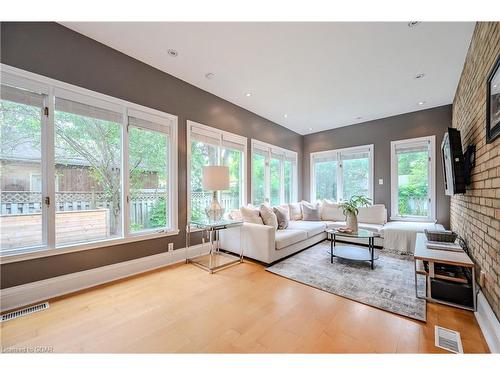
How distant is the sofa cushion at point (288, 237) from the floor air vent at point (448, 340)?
1.89 meters

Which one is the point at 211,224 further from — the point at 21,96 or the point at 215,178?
the point at 21,96

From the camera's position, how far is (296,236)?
140 inches

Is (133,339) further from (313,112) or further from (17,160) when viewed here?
(313,112)

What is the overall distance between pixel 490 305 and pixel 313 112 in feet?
13.2

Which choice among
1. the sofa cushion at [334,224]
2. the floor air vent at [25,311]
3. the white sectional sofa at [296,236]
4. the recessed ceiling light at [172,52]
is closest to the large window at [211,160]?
the white sectional sofa at [296,236]

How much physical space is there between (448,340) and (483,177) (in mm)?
1400

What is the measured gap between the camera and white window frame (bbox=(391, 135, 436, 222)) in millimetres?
Result: 4285

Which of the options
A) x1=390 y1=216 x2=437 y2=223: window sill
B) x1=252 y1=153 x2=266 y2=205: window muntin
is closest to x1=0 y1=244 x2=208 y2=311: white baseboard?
x1=252 y1=153 x2=266 y2=205: window muntin

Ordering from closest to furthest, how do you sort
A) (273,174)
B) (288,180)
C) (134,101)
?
(134,101) < (273,174) < (288,180)

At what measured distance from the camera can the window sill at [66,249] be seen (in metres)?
1.96

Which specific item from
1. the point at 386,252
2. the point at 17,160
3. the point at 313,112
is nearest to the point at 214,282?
the point at 17,160

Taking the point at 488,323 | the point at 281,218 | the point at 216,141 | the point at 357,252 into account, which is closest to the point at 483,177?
the point at 488,323

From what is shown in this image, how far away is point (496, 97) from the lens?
1.60 metres

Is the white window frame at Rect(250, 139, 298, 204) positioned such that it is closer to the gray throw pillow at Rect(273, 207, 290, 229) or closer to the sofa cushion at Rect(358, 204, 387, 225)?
the gray throw pillow at Rect(273, 207, 290, 229)
